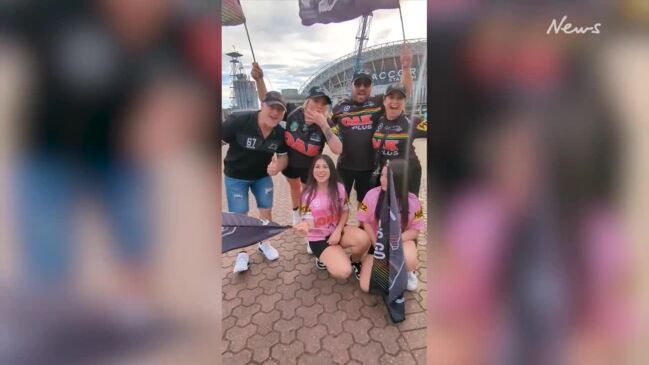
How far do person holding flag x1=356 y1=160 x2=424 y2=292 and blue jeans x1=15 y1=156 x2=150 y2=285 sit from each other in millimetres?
1526

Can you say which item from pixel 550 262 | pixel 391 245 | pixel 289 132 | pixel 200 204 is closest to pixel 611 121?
pixel 550 262

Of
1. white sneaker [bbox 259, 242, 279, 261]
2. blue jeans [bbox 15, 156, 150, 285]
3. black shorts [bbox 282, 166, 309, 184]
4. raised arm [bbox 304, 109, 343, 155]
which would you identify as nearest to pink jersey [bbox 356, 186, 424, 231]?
raised arm [bbox 304, 109, 343, 155]

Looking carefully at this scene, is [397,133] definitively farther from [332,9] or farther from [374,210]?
[332,9]

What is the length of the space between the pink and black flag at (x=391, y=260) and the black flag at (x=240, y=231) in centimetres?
81

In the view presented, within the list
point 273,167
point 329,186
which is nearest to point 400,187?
point 329,186

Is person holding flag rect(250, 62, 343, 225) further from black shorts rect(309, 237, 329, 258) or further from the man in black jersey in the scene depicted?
black shorts rect(309, 237, 329, 258)

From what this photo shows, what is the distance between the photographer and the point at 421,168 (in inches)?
92.7

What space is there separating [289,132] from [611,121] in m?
2.02

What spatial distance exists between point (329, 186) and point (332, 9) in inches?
53.5

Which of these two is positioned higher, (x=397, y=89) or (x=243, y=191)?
(x=397, y=89)

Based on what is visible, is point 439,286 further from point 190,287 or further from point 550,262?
point 190,287

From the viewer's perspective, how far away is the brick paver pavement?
1.74 metres

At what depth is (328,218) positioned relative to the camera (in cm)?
236

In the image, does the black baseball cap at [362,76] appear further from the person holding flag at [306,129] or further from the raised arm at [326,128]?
the raised arm at [326,128]
